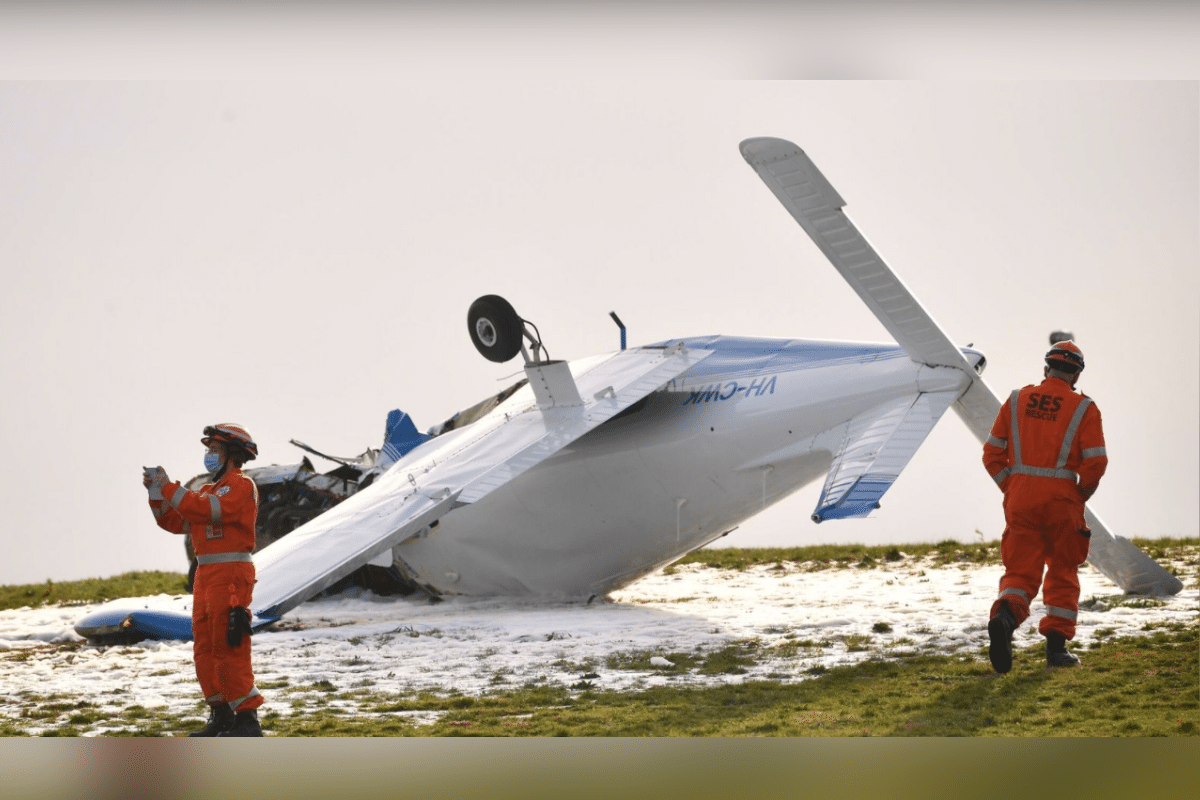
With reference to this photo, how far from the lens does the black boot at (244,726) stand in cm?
769

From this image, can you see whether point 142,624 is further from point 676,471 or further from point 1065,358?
point 1065,358

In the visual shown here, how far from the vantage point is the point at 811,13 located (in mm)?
8344

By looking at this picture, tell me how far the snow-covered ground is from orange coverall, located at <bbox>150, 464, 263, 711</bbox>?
0.78 meters

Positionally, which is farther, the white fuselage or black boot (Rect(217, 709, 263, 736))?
the white fuselage

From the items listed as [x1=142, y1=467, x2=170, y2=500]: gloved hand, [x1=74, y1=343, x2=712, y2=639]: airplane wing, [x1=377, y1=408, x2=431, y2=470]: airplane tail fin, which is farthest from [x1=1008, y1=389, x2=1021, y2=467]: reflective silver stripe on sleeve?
[x1=377, y1=408, x2=431, y2=470]: airplane tail fin

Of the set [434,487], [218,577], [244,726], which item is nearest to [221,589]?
[218,577]

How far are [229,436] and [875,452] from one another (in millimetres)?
4090

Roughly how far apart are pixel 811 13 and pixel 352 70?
271 centimetres

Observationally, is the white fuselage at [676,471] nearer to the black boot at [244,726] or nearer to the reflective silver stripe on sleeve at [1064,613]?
the reflective silver stripe on sleeve at [1064,613]

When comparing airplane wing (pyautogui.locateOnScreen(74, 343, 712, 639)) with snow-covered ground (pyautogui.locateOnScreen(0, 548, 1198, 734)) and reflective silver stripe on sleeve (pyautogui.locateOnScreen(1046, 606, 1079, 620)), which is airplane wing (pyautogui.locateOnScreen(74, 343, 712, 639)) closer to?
snow-covered ground (pyautogui.locateOnScreen(0, 548, 1198, 734))

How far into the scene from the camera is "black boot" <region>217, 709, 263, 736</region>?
25.2 ft

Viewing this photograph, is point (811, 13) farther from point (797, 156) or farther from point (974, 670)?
point (974, 670)

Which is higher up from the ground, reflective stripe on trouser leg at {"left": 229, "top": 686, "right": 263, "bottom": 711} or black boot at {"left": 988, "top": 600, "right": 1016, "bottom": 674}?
black boot at {"left": 988, "top": 600, "right": 1016, "bottom": 674}

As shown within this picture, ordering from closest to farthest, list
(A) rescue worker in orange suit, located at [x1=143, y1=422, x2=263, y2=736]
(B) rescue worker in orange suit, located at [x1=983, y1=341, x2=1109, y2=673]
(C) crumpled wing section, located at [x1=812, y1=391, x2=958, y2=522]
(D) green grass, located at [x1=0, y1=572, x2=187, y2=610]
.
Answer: (A) rescue worker in orange suit, located at [x1=143, y1=422, x2=263, y2=736] < (B) rescue worker in orange suit, located at [x1=983, y1=341, x2=1109, y2=673] < (C) crumpled wing section, located at [x1=812, y1=391, x2=958, y2=522] < (D) green grass, located at [x1=0, y1=572, x2=187, y2=610]
